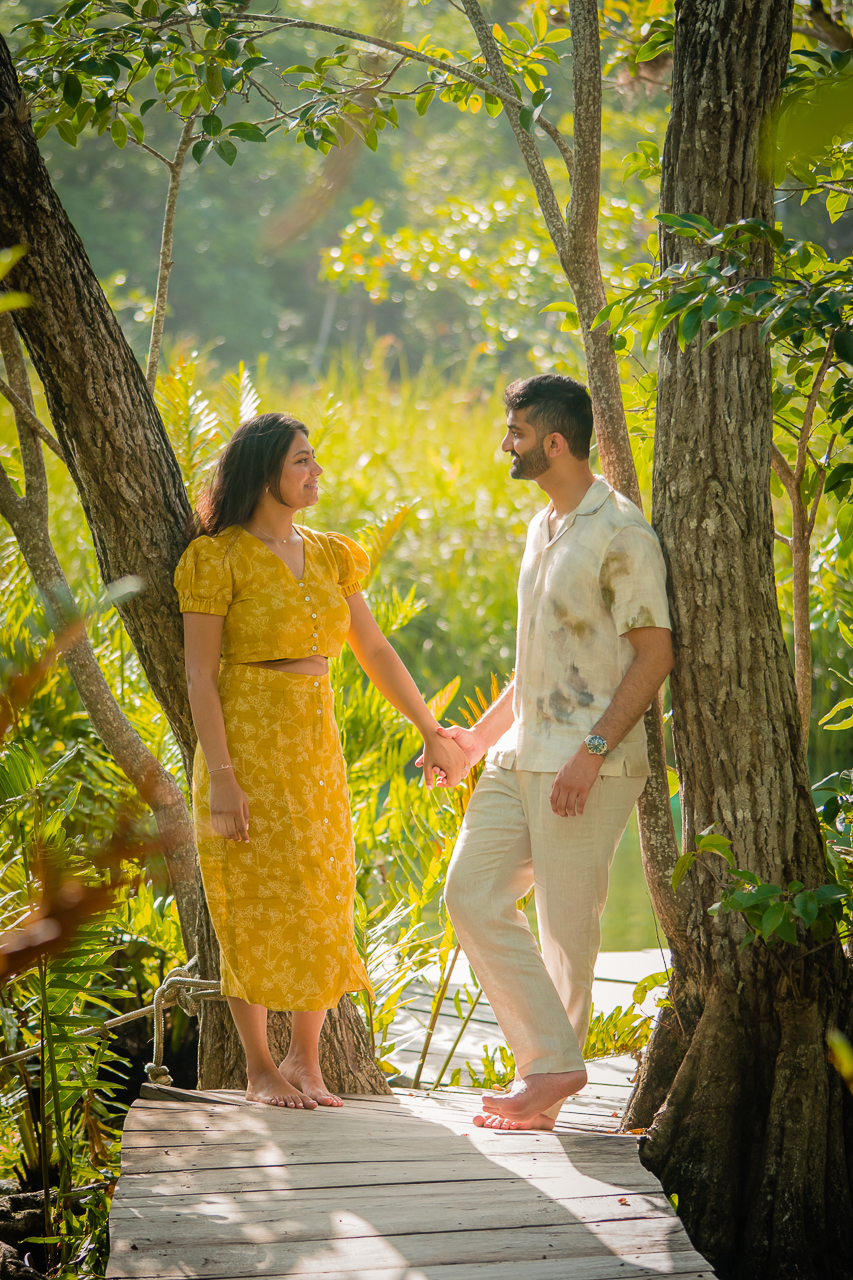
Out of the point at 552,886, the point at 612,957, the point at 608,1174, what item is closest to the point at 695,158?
the point at 552,886

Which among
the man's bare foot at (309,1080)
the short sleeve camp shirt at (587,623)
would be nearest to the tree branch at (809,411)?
the short sleeve camp shirt at (587,623)

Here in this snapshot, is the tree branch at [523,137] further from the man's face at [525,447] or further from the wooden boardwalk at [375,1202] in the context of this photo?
the wooden boardwalk at [375,1202]

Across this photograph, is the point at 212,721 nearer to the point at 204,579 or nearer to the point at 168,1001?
the point at 204,579

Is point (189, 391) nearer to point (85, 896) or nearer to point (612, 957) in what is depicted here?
point (612, 957)

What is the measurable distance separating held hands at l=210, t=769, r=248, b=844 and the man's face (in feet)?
2.99

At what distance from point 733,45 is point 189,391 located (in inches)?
92.0

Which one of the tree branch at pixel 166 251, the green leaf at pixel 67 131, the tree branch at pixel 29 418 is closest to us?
the tree branch at pixel 29 418

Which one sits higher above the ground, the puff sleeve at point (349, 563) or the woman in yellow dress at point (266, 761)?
the puff sleeve at point (349, 563)

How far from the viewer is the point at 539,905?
93.3 inches

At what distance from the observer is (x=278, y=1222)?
168cm

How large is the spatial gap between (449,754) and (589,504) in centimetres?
74

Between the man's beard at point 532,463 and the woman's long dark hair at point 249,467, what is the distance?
1.59ft

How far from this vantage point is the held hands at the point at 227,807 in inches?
88.1

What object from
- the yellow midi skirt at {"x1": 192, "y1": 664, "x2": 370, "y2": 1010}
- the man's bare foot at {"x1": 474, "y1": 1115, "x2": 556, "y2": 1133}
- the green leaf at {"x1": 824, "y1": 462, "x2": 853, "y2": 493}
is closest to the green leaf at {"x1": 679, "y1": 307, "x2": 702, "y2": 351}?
the green leaf at {"x1": 824, "y1": 462, "x2": 853, "y2": 493}
